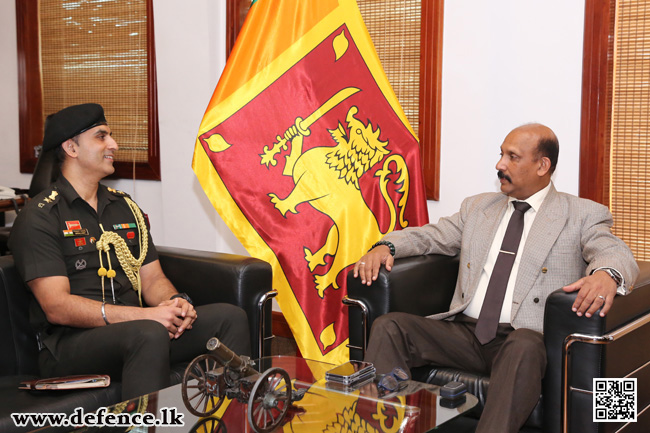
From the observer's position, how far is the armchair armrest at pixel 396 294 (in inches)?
99.6

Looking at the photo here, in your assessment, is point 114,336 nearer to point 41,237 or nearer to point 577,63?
point 41,237

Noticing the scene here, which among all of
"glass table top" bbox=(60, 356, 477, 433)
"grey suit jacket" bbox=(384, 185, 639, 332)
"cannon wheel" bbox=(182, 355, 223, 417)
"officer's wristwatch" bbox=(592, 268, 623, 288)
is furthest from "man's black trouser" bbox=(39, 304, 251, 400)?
"officer's wristwatch" bbox=(592, 268, 623, 288)

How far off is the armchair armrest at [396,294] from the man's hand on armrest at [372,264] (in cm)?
2

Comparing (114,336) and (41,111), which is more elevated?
(41,111)

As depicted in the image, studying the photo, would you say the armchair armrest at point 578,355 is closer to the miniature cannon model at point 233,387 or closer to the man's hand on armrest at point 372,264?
the man's hand on armrest at point 372,264

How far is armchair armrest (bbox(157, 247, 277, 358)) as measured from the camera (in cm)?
264

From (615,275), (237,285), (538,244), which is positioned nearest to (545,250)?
(538,244)

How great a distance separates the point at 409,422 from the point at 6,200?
132 inches

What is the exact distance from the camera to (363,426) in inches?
69.9

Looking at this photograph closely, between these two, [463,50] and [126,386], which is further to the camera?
[463,50]

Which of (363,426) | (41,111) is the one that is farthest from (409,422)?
(41,111)

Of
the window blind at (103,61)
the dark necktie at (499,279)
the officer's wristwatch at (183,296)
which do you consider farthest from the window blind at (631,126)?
the window blind at (103,61)

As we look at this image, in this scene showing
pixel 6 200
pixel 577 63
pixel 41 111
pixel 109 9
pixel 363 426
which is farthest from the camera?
pixel 41 111

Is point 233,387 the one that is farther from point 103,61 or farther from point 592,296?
point 103,61
